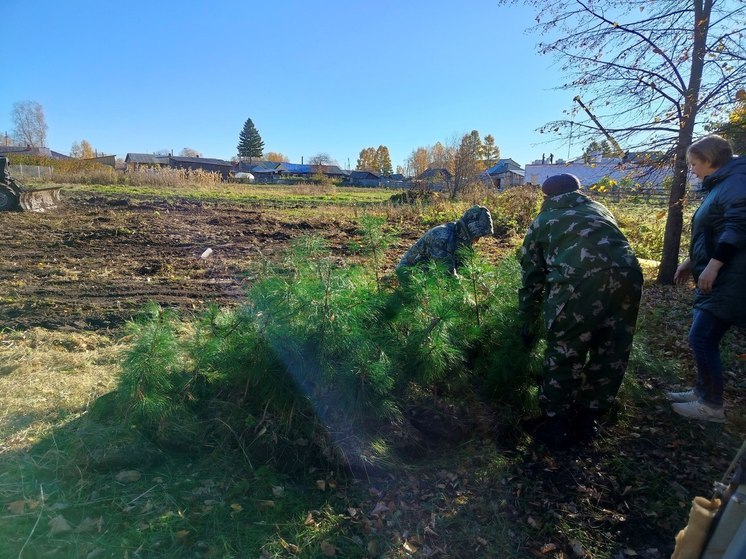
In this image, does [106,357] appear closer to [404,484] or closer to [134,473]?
[134,473]

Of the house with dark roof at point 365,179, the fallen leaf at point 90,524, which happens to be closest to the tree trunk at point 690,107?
the fallen leaf at point 90,524

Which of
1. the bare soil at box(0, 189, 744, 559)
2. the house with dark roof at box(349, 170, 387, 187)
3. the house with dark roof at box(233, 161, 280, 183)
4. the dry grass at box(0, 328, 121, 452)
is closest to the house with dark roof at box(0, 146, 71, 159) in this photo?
the house with dark roof at box(233, 161, 280, 183)

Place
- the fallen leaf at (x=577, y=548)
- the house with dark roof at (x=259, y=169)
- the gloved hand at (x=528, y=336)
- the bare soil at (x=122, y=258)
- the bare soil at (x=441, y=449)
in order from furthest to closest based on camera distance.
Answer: the house with dark roof at (x=259, y=169) < the bare soil at (x=122, y=258) < the gloved hand at (x=528, y=336) < the bare soil at (x=441, y=449) < the fallen leaf at (x=577, y=548)

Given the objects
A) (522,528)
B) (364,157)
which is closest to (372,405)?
(522,528)

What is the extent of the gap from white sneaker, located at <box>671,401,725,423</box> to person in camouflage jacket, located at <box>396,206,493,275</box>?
2017 millimetres

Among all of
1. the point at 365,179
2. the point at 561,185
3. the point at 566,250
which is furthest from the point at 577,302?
the point at 365,179

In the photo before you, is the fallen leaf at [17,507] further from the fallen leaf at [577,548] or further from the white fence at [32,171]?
the white fence at [32,171]

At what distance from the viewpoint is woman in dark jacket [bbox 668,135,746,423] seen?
275 centimetres

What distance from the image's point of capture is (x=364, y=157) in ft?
336

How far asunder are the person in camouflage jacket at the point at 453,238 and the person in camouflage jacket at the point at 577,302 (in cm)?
104

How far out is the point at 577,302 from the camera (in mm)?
2752

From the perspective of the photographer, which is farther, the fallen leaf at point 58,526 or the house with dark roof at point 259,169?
the house with dark roof at point 259,169

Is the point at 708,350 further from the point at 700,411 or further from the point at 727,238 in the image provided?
Answer: the point at 727,238

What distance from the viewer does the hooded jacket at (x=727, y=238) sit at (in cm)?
273
